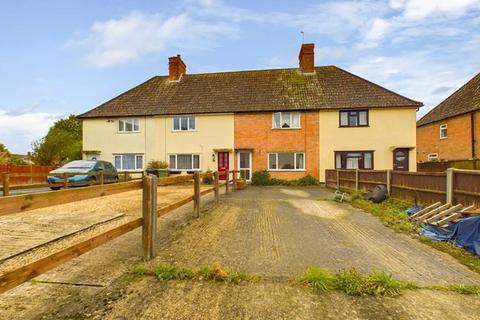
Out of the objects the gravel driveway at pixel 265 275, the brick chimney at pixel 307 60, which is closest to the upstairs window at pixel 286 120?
the brick chimney at pixel 307 60

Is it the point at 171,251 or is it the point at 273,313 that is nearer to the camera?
the point at 273,313

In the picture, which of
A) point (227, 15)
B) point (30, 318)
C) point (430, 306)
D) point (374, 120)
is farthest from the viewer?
point (374, 120)

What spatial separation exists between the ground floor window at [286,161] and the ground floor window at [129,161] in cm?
986

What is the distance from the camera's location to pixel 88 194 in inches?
127

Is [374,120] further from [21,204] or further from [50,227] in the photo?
[21,204]

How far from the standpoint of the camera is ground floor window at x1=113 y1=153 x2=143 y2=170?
21.6m

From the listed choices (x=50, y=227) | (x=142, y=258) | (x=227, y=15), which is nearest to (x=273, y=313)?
(x=142, y=258)

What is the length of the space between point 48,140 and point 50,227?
27.8 metres

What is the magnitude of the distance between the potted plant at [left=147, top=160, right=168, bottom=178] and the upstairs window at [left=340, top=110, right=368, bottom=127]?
1265 cm

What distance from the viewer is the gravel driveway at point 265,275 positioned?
275cm

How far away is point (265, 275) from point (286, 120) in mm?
17312

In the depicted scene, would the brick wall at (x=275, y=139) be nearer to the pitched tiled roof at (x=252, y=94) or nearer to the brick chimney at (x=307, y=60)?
the pitched tiled roof at (x=252, y=94)

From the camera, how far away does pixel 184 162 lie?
69.7 ft

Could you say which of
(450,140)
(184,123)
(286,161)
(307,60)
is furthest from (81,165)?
(450,140)
